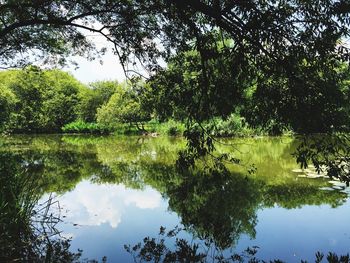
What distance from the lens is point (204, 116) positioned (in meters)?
4.35

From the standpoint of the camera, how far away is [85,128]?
40906 mm

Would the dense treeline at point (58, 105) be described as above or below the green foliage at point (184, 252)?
above

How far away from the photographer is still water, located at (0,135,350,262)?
5871mm

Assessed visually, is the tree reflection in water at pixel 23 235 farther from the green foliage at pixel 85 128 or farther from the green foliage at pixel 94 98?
the green foliage at pixel 94 98

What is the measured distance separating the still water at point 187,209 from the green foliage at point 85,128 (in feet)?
82.8

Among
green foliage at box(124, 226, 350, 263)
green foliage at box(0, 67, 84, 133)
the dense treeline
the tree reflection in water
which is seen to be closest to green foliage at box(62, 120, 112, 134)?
the dense treeline

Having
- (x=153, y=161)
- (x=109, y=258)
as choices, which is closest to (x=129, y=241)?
(x=109, y=258)

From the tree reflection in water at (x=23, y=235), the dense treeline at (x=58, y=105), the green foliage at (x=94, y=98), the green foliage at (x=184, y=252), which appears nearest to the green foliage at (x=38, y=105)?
the dense treeline at (x=58, y=105)

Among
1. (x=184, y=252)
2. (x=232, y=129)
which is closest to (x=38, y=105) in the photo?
(x=232, y=129)

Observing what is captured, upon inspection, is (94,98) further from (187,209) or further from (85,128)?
(187,209)

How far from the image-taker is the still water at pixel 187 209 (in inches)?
231

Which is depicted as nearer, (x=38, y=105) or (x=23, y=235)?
(x=23, y=235)

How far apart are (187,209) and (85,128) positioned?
34.6 metres

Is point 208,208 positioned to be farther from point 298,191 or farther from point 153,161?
point 153,161
